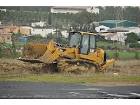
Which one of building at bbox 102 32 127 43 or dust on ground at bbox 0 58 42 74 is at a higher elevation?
building at bbox 102 32 127 43

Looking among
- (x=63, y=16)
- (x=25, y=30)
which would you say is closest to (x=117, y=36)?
(x=63, y=16)

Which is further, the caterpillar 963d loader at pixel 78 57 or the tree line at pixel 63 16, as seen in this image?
the caterpillar 963d loader at pixel 78 57

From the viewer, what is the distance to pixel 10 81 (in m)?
83.9

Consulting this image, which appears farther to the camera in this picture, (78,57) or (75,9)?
(78,57)

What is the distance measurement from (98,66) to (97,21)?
0.58 m

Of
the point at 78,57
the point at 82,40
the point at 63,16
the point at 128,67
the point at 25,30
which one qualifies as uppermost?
the point at 63,16

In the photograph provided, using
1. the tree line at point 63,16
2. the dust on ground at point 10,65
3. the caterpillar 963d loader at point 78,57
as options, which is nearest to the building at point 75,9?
the tree line at point 63,16

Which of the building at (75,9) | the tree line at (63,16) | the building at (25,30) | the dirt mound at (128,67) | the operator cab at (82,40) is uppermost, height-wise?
the building at (75,9)

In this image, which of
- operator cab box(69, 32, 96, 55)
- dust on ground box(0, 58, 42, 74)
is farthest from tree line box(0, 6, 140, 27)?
dust on ground box(0, 58, 42, 74)

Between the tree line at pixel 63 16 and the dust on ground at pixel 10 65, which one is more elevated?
the tree line at pixel 63 16

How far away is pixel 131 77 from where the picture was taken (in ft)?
275

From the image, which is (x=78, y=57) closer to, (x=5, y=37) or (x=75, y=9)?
(x=75, y=9)

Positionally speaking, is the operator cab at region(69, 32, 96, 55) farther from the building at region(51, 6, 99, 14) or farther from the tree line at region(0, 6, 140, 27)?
the building at region(51, 6, 99, 14)

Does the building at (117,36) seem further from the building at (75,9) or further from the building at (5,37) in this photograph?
the building at (5,37)
